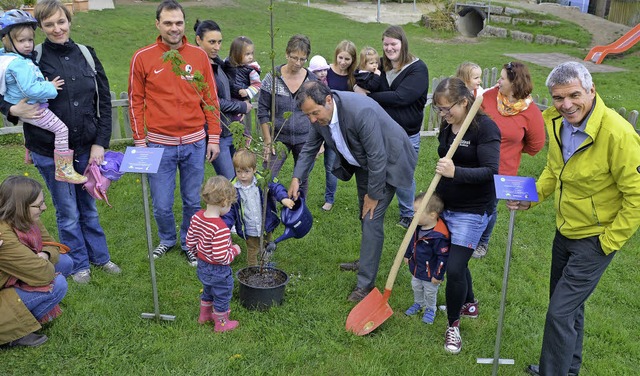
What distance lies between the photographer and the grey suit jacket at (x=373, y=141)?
13.6ft

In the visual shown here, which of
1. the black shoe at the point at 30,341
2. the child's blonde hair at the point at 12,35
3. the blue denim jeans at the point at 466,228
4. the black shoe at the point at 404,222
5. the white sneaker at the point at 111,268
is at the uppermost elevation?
the child's blonde hair at the point at 12,35

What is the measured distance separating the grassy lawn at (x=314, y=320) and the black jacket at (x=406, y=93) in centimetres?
139

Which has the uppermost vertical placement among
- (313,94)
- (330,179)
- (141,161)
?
(313,94)

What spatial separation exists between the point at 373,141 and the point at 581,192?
1.51 meters

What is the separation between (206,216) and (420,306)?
1954mm

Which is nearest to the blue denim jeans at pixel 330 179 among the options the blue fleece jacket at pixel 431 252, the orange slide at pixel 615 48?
the blue fleece jacket at pixel 431 252

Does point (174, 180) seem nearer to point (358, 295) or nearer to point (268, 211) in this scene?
point (268, 211)

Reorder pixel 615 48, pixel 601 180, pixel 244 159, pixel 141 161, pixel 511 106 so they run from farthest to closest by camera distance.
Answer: pixel 615 48 → pixel 511 106 → pixel 244 159 → pixel 141 161 → pixel 601 180

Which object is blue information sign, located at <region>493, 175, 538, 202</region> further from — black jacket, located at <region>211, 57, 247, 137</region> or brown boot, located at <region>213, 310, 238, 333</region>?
black jacket, located at <region>211, 57, 247, 137</region>

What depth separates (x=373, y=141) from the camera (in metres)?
4.19

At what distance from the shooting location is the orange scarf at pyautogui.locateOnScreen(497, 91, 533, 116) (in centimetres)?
504

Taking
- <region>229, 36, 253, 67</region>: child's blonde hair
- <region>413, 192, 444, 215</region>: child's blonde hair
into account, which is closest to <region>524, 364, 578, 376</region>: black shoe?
<region>413, 192, 444, 215</region>: child's blonde hair

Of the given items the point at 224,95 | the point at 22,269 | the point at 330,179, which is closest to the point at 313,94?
the point at 224,95

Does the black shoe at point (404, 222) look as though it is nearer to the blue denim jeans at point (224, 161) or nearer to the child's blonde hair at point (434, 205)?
the blue denim jeans at point (224, 161)
